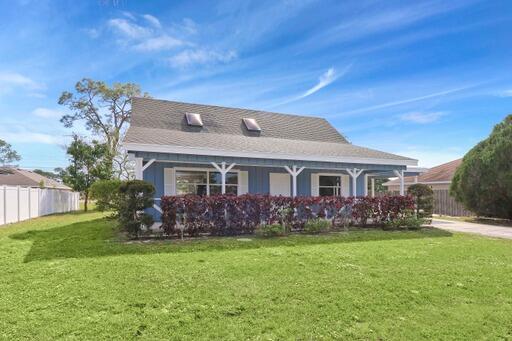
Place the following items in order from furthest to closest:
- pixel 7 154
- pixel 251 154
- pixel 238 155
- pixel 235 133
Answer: pixel 7 154 < pixel 235 133 < pixel 251 154 < pixel 238 155

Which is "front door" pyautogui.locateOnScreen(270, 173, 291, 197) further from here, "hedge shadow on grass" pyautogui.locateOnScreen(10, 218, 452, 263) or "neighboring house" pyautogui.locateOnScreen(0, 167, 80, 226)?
"neighboring house" pyautogui.locateOnScreen(0, 167, 80, 226)

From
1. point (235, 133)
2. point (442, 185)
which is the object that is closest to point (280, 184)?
point (235, 133)

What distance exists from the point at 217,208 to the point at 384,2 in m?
8.35

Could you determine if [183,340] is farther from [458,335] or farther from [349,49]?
[349,49]

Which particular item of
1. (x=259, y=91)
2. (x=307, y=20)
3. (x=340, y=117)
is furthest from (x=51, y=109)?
(x=307, y=20)

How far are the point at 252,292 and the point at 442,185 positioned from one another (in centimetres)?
2354

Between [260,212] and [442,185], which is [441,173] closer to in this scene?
[442,185]

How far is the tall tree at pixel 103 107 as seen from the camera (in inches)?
1325

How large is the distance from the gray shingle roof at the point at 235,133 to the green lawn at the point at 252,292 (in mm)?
4951

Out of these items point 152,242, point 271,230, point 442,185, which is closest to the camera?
point 152,242

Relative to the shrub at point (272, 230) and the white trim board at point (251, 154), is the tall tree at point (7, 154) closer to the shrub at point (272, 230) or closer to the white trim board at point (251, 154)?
the white trim board at point (251, 154)

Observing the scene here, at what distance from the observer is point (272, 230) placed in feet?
30.6

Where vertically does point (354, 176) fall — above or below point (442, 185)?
above

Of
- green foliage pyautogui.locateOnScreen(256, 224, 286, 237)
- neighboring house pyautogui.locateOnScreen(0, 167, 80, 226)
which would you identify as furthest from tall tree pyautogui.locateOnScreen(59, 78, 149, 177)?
green foliage pyautogui.locateOnScreen(256, 224, 286, 237)
